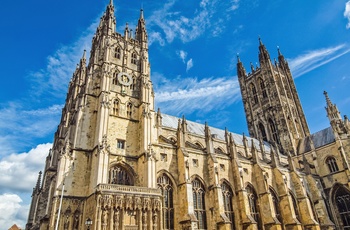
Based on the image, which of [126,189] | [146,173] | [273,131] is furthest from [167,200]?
[273,131]

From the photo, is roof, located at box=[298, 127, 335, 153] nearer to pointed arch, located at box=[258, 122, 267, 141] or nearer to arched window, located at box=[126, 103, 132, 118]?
pointed arch, located at box=[258, 122, 267, 141]

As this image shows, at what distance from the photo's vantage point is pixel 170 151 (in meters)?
29.2

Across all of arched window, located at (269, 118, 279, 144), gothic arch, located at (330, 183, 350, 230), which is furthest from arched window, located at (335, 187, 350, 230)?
arched window, located at (269, 118, 279, 144)

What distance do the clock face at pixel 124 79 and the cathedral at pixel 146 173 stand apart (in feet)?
0.43

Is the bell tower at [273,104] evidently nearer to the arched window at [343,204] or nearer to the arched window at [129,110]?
the arched window at [343,204]

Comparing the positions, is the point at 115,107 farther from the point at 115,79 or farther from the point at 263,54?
the point at 263,54

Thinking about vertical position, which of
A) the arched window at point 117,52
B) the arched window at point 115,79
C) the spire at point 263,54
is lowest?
the arched window at point 115,79

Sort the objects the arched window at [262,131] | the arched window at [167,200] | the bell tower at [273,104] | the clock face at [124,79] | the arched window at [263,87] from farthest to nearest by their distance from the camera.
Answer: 1. the arched window at [263,87]
2. the arched window at [262,131]
3. the bell tower at [273,104]
4. the clock face at [124,79]
5. the arched window at [167,200]

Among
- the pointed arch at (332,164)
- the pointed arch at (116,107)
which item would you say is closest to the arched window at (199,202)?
the pointed arch at (116,107)

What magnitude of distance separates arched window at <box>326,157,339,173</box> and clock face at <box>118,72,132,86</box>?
36538 millimetres

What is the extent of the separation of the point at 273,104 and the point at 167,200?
38658mm

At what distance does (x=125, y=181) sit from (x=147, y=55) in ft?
59.4

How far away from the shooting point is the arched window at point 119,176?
25125mm

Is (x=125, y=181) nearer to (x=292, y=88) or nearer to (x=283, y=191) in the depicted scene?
(x=283, y=191)
